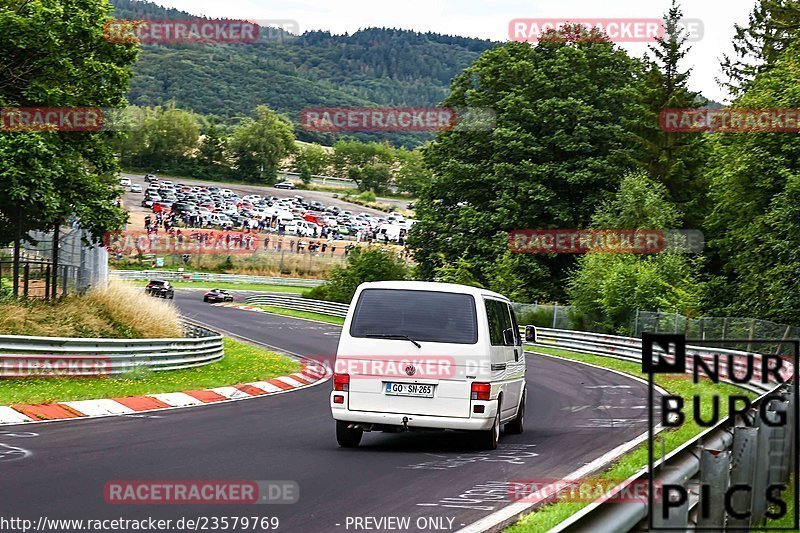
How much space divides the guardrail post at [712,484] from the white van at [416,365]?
670 centimetres

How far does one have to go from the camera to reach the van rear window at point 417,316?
13.3 metres

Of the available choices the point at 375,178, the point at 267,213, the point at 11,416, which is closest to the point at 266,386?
the point at 11,416

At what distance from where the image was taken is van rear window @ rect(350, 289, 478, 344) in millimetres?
13281

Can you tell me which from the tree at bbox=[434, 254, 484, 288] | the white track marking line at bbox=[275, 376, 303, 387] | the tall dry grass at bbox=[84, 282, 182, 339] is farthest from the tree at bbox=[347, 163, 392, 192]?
the white track marking line at bbox=[275, 376, 303, 387]

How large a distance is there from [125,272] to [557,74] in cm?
3939

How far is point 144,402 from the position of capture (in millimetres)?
18703

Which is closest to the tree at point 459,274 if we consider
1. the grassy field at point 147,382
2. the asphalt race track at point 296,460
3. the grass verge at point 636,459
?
the grass verge at point 636,459

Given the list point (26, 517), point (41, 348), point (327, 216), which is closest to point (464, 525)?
point (26, 517)

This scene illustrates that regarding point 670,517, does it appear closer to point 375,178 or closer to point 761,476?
point 761,476

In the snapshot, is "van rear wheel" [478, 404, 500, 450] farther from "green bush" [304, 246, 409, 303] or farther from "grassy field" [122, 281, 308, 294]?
"grassy field" [122, 281, 308, 294]

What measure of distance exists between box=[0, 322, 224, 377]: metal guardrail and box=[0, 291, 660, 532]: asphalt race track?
3.70 meters

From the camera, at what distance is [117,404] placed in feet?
58.6

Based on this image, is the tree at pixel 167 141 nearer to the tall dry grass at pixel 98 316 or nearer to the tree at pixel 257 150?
the tree at pixel 257 150

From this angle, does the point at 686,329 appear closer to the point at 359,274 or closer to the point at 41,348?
the point at 41,348
